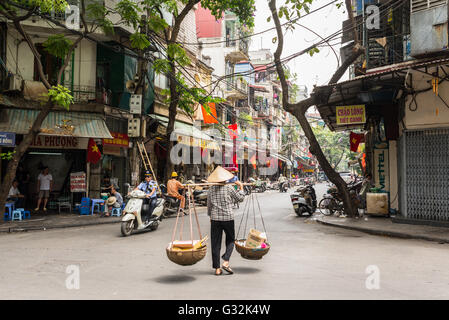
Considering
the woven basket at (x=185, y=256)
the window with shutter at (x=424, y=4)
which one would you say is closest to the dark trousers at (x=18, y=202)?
the woven basket at (x=185, y=256)

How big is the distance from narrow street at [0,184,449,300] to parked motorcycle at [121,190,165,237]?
0.38 metres

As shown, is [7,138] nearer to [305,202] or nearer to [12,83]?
[12,83]

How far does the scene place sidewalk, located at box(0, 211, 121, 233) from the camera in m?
11.8

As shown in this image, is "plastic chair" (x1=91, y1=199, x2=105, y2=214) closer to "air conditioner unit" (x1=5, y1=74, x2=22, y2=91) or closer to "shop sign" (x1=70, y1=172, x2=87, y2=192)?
"shop sign" (x1=70, y1=172, x2=87, y2=192)

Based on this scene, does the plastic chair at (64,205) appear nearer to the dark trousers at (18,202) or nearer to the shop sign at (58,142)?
the dark trousers at (18,202)

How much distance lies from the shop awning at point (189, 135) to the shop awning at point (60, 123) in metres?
4.57

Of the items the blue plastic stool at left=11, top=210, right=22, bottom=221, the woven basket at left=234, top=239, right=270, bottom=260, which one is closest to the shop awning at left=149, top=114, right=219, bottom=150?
the blue plastic stool at left=11, top=210, right=22, bottom=221

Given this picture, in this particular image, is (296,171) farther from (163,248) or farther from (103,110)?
(163,248)

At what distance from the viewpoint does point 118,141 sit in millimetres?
18422

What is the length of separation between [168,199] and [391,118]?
8.80 meters

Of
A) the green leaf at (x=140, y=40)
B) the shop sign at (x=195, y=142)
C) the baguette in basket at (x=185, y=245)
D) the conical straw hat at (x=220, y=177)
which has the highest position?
the green leaf at (x=140, y=40)

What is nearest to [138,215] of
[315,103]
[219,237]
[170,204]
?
[170,204]

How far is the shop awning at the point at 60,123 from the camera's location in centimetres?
1474

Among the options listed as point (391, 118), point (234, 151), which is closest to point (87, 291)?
point (391, 118)
